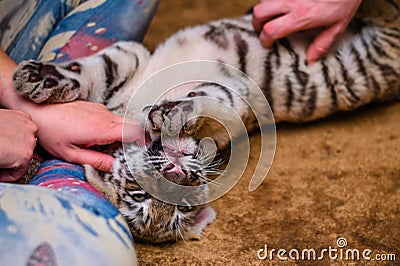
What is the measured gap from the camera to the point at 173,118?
5.18ft

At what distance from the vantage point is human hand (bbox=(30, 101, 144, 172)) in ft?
4.92

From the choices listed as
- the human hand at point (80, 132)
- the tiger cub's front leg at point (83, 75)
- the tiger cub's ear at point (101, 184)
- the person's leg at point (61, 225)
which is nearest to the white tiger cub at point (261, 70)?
the tiger cub's front leg at point (83, 75)

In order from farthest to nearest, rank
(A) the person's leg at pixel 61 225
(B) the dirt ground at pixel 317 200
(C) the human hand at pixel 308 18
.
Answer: (C) the human hand at pixel 308 18
(B) the dirt ground at pixel 317 200
(A) the person's leg at pixel 61 225

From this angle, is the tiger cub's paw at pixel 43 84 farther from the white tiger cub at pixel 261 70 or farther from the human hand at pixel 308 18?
the human hand at pixel 308 18

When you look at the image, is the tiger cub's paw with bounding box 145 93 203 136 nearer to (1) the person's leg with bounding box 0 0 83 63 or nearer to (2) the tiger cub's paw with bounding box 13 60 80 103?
(2) the tiger cub's paw with bounding box 13 60 80 103

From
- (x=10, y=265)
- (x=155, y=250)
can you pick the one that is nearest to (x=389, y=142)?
(x=155, y=250)

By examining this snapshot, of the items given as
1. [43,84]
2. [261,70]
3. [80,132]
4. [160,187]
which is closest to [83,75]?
[43,84]

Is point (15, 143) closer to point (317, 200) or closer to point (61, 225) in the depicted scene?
point (61, 225)

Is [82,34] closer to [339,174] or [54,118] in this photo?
[54,118]

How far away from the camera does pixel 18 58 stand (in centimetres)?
182

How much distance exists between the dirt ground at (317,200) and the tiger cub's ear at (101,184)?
16cm

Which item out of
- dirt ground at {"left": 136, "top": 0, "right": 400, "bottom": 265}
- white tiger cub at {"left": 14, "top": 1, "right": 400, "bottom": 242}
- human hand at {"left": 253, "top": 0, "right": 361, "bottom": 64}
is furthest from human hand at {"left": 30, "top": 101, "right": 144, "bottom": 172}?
human hand at {"left": 253, "top": 0, "right": 361, "bottom": 64}

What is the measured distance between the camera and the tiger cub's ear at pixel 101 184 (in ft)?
4.91

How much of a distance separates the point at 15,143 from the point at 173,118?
0.45 meters
